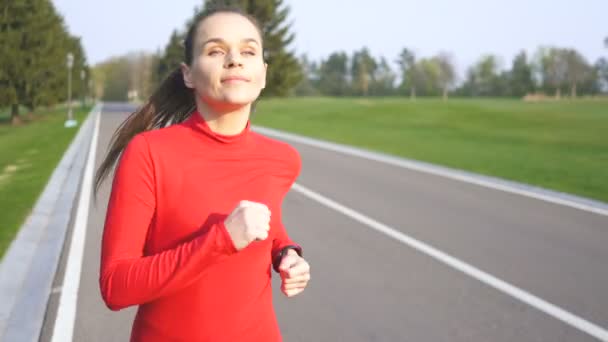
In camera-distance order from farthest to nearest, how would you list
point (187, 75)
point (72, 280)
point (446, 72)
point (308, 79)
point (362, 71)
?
point (308, 79) → point (362, 71) → point (446, 72) → point (72, 280) → point (187, 75)

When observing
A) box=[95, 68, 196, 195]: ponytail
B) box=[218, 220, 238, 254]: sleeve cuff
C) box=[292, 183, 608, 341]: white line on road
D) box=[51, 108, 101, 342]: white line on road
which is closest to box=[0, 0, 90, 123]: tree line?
box=[51, 108, 101, 342]: white line on road

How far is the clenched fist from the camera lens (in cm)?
158

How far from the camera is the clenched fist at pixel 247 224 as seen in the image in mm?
1584

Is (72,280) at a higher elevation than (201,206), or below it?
below

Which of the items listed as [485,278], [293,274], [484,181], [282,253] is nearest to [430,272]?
[485,278]

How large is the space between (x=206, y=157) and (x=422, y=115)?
148 feet

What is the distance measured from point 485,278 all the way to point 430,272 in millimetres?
569

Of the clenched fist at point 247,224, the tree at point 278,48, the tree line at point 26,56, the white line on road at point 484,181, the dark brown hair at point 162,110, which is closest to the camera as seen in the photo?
the clenched fist at point 247,224

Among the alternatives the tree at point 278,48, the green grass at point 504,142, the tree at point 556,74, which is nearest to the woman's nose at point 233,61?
the green grass at point 504,142

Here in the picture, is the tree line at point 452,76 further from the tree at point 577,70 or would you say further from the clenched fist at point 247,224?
the clenched fist at point 247,224

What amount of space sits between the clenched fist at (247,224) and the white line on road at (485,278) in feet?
14.1

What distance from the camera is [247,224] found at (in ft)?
5.19

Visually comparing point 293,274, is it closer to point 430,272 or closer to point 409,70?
point 430,272

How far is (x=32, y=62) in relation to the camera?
48312mm
